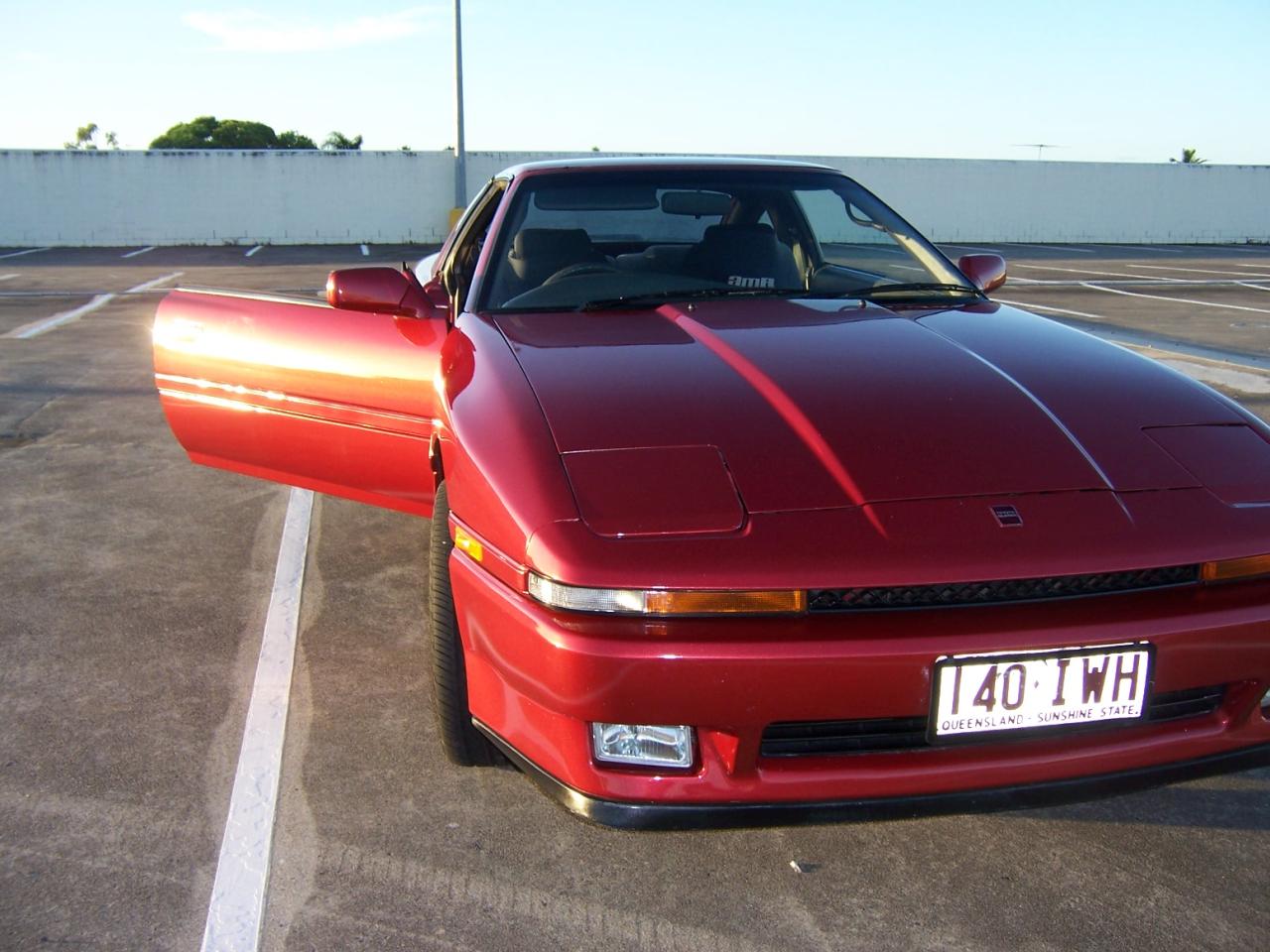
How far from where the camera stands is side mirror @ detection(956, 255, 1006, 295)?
11.8 feet

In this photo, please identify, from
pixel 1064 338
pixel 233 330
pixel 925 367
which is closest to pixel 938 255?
pixel 1064 338

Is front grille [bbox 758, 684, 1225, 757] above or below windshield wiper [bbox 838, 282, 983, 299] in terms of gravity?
below

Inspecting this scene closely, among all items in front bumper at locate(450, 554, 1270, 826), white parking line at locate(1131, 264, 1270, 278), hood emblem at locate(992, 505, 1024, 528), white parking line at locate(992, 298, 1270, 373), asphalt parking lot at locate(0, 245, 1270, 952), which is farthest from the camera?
white parking line at locate(1131, 264, 1270, 278)

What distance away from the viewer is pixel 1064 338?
2.90 meters

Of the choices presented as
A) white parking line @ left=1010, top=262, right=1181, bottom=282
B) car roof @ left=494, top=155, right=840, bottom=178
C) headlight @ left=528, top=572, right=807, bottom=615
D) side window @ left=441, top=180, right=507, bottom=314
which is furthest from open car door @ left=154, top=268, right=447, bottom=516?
white parking line @ left=1010, top=262, right=1181, bottom=282

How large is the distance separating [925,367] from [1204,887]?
118cm

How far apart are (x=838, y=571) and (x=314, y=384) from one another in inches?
86.5

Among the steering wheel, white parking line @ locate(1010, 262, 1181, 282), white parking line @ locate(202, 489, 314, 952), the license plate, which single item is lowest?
white parking line @ locate(202, 489, 314, 952)

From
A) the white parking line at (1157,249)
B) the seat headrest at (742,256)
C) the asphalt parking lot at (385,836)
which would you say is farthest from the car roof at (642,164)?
the white parking line at (1157,249)

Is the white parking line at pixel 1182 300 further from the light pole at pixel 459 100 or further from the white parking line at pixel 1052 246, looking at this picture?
the light pole at pixel 459 100

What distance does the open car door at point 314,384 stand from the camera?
3285mm

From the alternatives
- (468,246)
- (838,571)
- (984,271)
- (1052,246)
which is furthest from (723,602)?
(1052,246)

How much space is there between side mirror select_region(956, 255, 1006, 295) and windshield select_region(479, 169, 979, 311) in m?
0.12

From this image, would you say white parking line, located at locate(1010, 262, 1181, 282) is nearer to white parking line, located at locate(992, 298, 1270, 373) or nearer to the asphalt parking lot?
white parking line, located at locate(992, 298, 1270, 373)
